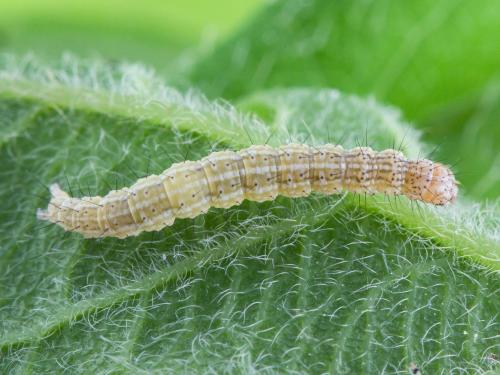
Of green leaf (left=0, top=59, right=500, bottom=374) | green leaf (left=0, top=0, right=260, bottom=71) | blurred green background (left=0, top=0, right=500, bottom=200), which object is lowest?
green leaf (left=0, top=59, right=500, bottom=374)

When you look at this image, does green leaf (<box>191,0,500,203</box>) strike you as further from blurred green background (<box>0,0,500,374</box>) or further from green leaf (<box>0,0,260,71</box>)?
green leaf (<box>0,0,260,71</box>)

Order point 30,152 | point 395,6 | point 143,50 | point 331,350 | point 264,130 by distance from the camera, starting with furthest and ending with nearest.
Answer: point 143,50 < point 395,6 < point 30,152 < point 264,130 < point 331,350

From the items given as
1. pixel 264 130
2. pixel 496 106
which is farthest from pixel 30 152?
pixel 496 106

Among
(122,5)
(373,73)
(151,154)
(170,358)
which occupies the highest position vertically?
(122,5)

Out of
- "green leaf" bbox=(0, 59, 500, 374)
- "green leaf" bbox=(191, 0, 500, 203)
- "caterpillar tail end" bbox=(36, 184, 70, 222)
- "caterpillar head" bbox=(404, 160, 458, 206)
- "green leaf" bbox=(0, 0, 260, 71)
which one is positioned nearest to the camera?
"green leaf" bbox=(0, 59, 500, 374)

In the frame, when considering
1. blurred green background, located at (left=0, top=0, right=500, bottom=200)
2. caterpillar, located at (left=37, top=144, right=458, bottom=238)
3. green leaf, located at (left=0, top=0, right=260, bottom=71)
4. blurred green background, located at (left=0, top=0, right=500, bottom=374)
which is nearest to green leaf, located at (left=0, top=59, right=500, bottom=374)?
blurred green background, located at (left=0, top=0, right=500, bottom=374)

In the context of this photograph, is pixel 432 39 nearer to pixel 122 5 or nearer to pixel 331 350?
pixel 331 350

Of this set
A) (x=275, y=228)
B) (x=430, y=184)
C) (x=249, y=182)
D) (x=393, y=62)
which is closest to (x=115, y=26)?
(x=393, y=62)

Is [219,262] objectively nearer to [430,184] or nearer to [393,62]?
[430,184]
